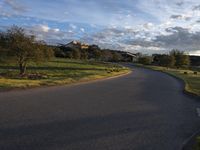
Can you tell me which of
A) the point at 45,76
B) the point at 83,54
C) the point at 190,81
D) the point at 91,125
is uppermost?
the point at 83,54

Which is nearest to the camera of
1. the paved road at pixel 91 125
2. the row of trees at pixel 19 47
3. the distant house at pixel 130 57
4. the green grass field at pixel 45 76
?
the paved road at pixel 91 125

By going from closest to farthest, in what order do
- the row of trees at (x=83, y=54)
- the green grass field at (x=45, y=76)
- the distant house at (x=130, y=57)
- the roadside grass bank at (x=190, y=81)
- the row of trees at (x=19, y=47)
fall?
the green grass field at (x=45, y=76)
the roadside grass bank at (x=190, y=81)
the row of trees at (x=19, y=47)
the row of trees at (x=83, y=54)
the distant house at (x=130, y=57)

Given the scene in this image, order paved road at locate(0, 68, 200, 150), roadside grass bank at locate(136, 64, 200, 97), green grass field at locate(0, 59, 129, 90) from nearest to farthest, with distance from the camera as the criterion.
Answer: paved road at locate(0, 68, 200, 150) < green grass field at locate(0, 59, 129, 90) < roadside grass bank at locate(136, 64, 200, 97)

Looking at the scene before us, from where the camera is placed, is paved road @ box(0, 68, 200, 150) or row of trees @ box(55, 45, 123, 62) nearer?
paved road @ box(0, 68, 200, 150)

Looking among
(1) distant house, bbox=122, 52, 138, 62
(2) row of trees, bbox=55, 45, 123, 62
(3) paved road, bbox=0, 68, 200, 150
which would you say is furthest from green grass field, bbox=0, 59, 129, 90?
(1) distant house, bbox=122, 52, 138, 62

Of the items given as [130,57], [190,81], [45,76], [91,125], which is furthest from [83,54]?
[91,125]

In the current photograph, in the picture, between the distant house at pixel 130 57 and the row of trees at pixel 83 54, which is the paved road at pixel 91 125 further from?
the distant house at pixel 130 57

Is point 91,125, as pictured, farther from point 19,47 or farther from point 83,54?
point 83,54

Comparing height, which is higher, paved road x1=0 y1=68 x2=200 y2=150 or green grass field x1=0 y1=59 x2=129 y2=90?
paved road x1=0 y1=68 x2=200 y2=150

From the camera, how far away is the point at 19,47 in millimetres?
27484

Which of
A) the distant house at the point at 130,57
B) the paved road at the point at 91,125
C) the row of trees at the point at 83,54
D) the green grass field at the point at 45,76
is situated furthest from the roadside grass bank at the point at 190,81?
the distant house at the point at 130,57

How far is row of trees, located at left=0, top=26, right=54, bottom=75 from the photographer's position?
2766 cm

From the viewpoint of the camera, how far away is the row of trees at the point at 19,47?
27656mm

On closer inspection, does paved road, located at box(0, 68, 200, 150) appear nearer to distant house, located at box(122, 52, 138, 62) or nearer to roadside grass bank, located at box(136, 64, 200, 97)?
roadside grass bank, located at box(136, 64, 200, 97)
